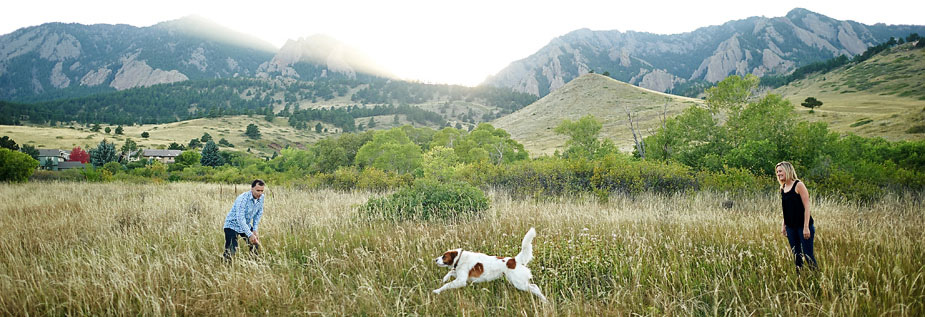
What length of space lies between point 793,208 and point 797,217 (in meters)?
0.12

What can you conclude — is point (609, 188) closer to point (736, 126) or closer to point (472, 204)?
point (472, 204)

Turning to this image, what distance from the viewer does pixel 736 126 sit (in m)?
19.5

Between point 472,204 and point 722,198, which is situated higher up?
point 472,204

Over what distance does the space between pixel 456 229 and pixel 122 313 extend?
4431 millimetres

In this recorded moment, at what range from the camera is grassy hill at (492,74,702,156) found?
83.6 m

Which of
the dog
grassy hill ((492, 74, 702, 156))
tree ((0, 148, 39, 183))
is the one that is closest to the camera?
the dog

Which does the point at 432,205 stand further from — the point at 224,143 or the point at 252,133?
the point at 252,133

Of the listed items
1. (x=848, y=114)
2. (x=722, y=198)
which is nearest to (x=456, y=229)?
(x=722, y=198)

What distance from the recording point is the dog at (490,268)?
3.92 meters

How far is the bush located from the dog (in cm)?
353

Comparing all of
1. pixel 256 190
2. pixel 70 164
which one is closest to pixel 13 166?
pixel 256 190

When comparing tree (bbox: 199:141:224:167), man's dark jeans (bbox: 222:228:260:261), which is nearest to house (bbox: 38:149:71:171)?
tree (bbox: 199:141:224:167)

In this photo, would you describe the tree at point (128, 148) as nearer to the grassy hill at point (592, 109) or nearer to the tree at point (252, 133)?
the tree at point (252, 133)

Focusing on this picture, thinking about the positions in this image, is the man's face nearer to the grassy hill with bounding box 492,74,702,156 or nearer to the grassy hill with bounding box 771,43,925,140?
the grassy hill with bounding box 771,43,925,140
